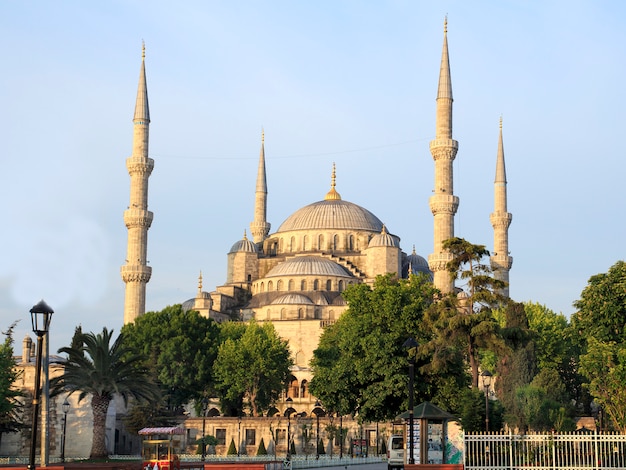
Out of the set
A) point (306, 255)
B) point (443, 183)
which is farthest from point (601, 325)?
point (306, 255)

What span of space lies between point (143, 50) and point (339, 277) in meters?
25.6

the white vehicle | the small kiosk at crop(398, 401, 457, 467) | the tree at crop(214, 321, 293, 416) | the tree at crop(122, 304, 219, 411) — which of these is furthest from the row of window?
the small kiosk at crop(398, 401, 457, 467)

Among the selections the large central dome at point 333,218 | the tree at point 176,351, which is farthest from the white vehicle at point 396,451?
the large central dome at point 333,218

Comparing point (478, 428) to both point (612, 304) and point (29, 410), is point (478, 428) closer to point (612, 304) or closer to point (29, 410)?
point (612, 304)

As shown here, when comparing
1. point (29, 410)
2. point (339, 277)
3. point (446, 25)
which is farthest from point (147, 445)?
point (339, 277)

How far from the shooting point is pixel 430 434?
28.3m

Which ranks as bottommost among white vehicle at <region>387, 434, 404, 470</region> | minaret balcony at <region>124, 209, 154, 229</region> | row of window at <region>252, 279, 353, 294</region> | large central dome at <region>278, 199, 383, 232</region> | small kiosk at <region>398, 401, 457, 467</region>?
white vehicle at <region>387, 434, 404, 470</region>

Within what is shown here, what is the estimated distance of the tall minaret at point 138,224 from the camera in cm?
7331

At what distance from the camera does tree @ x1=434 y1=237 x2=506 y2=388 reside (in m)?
36.2

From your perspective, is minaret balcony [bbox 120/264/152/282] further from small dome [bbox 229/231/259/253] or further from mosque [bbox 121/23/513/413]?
small dome [bbox 229/231/259/253]

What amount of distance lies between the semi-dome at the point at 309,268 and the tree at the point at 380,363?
41.4 m

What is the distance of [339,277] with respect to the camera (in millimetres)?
89250

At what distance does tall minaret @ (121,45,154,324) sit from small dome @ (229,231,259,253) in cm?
2232

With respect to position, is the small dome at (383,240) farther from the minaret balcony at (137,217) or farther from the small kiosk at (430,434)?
the small kiosk at (430,434)
